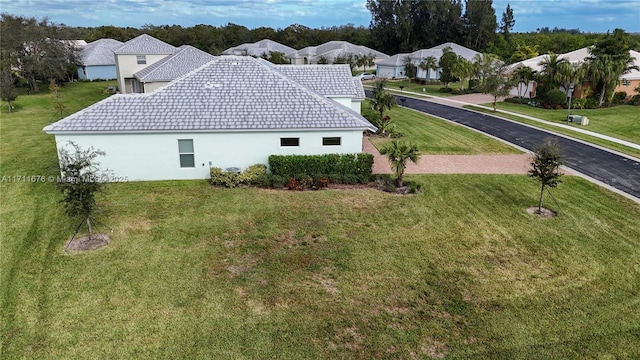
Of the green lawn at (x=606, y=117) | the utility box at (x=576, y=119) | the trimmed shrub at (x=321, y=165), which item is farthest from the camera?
the utility box at (x=576, y=119)

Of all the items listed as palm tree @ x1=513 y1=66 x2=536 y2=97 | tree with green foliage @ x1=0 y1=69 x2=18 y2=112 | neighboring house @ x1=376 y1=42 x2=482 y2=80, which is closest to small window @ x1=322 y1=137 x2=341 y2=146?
palm tree @ x1=513 y1=66 x2=536 y2=97

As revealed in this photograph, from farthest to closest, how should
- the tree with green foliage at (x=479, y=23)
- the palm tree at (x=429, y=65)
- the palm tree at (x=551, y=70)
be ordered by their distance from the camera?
the tree with green foliage at (x=479, y=23)
the palm tree at (x=429, y=65)
the palm tree at (x=551, y=70)

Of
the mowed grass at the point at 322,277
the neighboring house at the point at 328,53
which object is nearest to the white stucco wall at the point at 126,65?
the mowed grass at the point at 322,277

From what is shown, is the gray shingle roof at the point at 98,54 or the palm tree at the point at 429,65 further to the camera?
the gray shingle roof at the point at 98,54

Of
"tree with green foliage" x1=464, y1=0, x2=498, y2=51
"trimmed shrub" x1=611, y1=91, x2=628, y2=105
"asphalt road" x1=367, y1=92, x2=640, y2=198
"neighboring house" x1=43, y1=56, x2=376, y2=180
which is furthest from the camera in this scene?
"tree with green foliage" x1=464, y1=0, x2=498, y2=51

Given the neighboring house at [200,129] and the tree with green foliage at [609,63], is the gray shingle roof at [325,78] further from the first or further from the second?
the tree with green foliage at [609,63]

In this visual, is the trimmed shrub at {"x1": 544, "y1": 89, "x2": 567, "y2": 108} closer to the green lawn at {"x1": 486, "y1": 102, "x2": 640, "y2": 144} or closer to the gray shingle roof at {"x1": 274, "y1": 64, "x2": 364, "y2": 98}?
→ the green lawn at {"x1": 486, "y1": 102, "x2": 640, "y2": 144}
